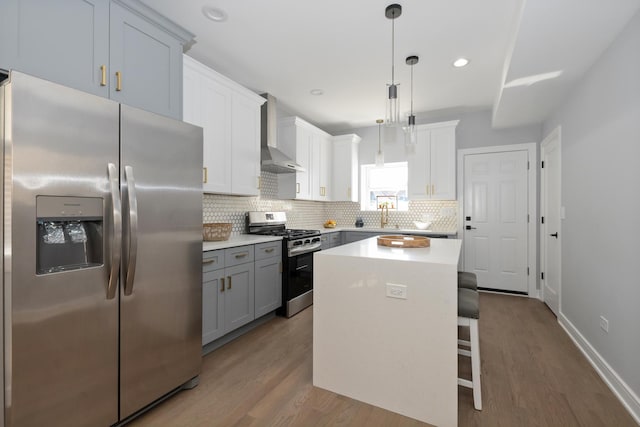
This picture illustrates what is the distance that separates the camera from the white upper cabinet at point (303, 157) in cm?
430

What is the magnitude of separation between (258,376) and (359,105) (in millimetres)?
3488

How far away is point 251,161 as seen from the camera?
3404mm

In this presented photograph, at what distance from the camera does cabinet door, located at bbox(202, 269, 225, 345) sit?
8.08 ft

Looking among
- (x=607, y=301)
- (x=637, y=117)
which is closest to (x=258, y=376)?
(x=607, y=301)

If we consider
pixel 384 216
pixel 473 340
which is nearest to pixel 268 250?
pixel 473 340

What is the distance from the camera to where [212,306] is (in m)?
2.54

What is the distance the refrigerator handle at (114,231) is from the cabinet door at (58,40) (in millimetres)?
591

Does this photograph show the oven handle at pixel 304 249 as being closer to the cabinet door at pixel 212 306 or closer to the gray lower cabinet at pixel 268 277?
the gray lower cabinet at pixel 268 277

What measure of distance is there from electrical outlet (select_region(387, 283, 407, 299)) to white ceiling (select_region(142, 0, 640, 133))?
69.2 inches

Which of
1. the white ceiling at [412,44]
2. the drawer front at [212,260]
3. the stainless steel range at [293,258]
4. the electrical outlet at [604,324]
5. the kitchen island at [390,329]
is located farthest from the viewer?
the stainless steel range at [293,258]

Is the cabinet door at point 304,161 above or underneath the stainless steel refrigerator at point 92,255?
above

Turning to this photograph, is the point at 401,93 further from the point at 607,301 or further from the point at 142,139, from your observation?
the point at 142,139

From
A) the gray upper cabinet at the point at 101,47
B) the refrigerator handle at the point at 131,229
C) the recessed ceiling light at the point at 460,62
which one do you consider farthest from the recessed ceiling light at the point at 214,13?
the recessed ceiling light at the point at 460,62

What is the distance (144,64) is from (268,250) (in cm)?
191
